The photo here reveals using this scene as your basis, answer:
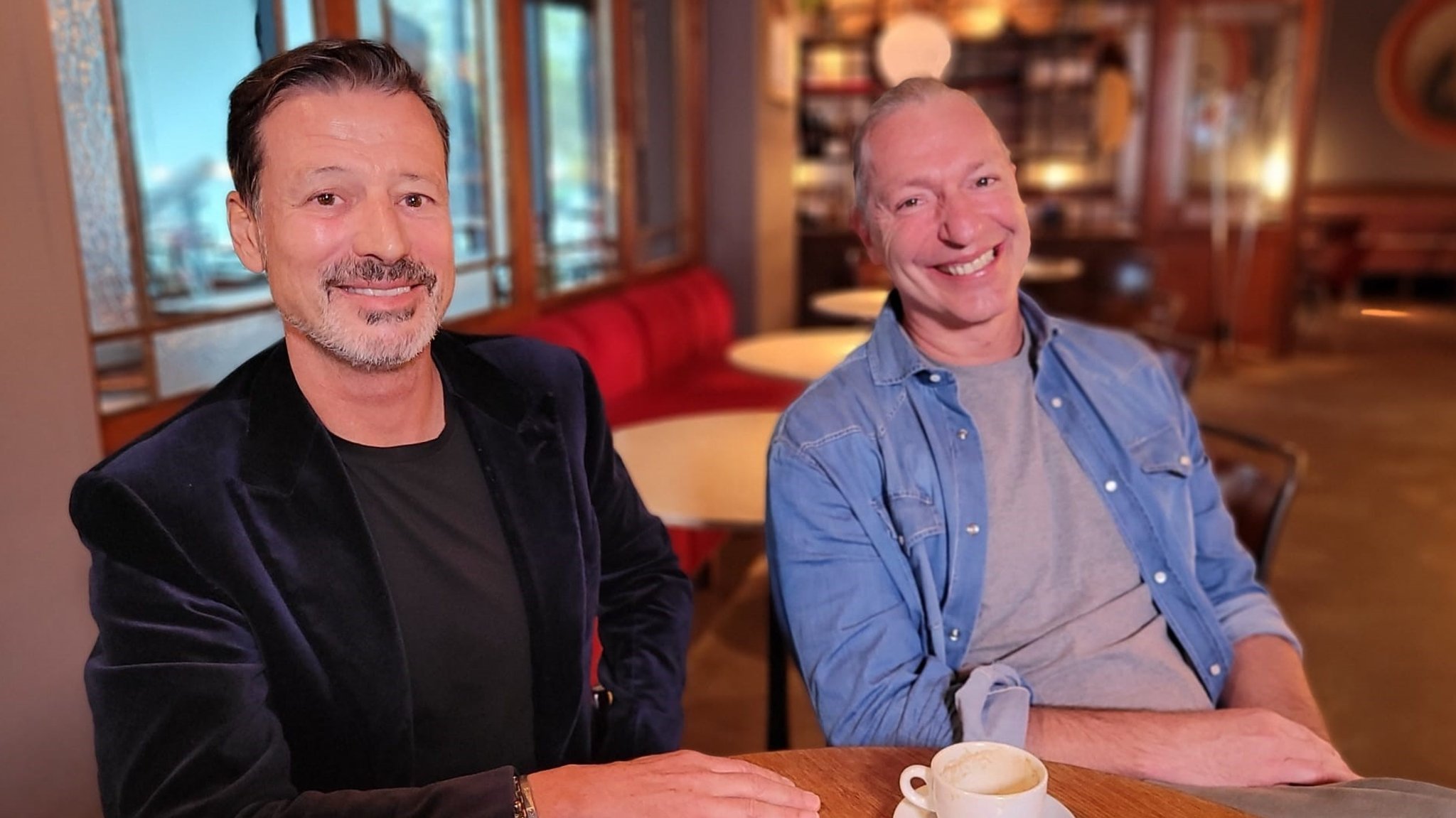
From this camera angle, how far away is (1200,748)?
1.23 m

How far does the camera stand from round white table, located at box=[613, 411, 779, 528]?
2.06 meters

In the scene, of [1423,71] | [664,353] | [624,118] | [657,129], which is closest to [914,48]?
[657,129]

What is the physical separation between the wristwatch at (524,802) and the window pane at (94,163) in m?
1.61

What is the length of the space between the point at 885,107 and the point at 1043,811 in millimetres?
1012

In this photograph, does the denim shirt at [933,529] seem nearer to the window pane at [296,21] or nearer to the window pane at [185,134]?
the window pane at [185,134]

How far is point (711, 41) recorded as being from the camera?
19.2 ft

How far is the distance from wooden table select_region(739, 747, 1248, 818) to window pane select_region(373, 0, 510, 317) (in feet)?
9.34

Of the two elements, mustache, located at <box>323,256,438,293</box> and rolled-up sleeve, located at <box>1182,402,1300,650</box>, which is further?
rolled-up sleeve, located at <box>1182,402,1300,650</box>

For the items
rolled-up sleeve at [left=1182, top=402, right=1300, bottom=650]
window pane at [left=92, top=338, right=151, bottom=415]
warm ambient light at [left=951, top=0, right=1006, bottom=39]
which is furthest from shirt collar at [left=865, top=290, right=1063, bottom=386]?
warm ambient light at [left=951, top=0, right=1006, bottom=39]

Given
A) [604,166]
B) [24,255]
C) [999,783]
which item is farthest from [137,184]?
[604,166]

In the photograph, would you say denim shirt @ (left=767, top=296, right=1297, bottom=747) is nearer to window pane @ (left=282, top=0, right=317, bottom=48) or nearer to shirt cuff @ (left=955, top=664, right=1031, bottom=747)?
shirt cuff @ (left=955, top=664, right=1031, bottom=747)

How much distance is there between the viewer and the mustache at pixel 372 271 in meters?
1.12

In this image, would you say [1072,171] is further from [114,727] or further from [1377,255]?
[114,727]

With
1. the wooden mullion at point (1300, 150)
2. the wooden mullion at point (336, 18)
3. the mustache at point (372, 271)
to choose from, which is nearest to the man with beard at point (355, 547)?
the mustache at point (372, 271)
